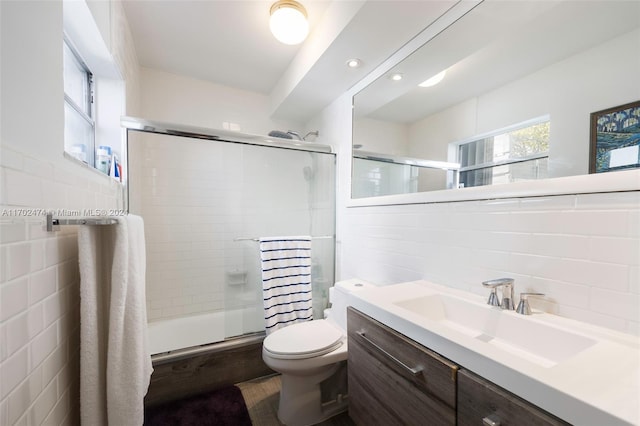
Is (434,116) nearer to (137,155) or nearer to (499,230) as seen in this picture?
(499,230)

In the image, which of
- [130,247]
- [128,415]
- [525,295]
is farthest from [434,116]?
[128,415]

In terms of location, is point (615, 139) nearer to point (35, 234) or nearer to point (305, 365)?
point (305, 365)

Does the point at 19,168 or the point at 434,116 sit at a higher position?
the point at 434,116

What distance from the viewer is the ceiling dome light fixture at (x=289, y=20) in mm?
1542

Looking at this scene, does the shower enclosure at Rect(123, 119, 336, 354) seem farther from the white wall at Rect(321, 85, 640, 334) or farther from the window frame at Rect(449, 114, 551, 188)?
the window frame at Rect(449, 114, 551, 188)

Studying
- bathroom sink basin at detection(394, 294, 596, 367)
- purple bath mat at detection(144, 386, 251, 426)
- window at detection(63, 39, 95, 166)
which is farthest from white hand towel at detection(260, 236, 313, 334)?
window at detection(63, 39, 95, 166)

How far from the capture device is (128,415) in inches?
34.7

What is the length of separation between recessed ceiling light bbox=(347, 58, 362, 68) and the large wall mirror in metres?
0.18

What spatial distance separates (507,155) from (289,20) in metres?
1.42

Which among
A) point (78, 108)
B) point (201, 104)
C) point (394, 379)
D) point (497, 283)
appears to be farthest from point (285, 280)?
point (201, 104)

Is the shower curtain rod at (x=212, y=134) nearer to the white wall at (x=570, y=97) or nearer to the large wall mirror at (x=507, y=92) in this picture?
the large wall mirror at (x=507, y=92)

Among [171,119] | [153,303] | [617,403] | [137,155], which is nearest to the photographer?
[617,403]

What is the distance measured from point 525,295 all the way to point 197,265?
7.62 feet

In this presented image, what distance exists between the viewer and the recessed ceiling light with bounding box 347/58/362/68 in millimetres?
1737
